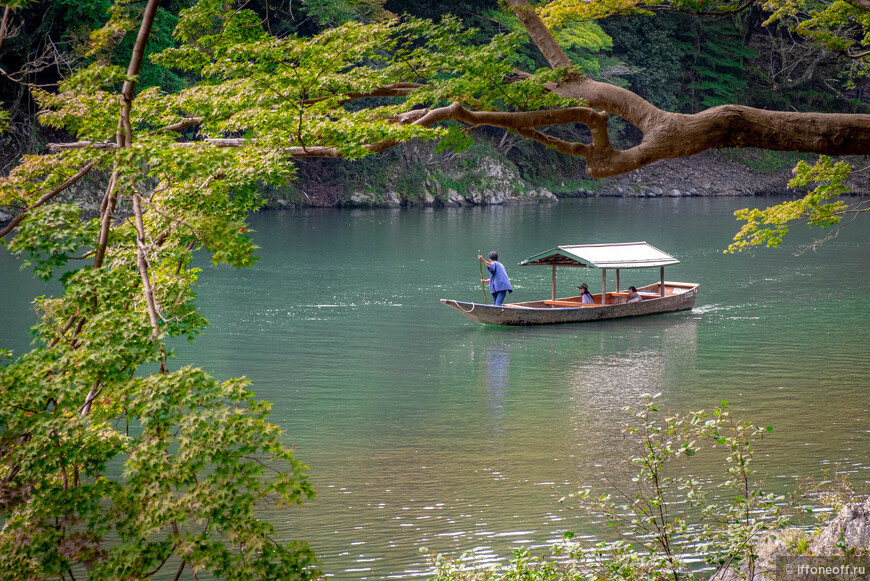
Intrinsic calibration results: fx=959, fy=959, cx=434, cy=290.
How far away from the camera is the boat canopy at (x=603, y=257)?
744 inches

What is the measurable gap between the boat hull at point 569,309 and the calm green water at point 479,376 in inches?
9.5

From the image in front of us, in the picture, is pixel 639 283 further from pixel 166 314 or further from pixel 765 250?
pixel 166 314

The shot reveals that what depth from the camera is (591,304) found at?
18875 mm

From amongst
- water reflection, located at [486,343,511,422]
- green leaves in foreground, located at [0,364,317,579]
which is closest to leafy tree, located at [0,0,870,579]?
green leaves in foreground, located at [0,364,317,579]

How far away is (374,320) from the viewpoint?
18.9 m

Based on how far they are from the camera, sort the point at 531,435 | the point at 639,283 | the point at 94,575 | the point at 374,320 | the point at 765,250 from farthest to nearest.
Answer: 1. the point at 765,250
2. the point at 639,283
3. the point at 374,320
4. the point at 531,435
5. the point at 94,575

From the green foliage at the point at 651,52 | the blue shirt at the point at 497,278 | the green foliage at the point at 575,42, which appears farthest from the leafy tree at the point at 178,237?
the green foliage at the point at 651,52

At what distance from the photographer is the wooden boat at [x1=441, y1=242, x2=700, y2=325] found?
714 inches

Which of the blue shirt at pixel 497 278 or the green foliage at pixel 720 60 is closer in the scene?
the blue shirt at pixel 497 278

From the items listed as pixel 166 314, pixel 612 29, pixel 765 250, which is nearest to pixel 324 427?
pixel 166 314

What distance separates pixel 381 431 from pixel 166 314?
574 centimetres

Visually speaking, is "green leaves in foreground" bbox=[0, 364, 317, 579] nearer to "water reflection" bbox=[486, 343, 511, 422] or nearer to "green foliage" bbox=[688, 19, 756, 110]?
"water reflection" bbox=[486, 343, 511, 422]

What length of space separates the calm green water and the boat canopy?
1.21 meters

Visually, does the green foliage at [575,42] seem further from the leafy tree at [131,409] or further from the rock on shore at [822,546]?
the leafy tree at [131,409]
